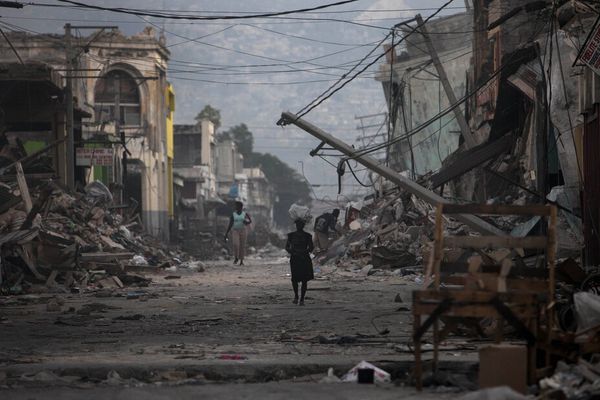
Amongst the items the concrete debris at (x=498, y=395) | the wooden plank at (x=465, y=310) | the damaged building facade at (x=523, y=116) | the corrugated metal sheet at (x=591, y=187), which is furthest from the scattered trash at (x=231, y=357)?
the damaged building facade at (x=523, y=116)

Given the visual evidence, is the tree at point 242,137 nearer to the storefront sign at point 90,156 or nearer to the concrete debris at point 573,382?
the storefront sign at point 90,156

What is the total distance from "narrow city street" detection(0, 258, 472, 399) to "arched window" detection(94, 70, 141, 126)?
39118 mm

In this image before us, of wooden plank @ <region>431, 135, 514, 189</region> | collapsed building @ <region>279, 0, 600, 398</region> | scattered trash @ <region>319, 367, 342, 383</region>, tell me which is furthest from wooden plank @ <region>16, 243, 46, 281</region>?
scattered trash @ <region>319, 367, 342, 383</region>

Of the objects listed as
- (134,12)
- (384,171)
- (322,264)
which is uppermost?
(134,12)

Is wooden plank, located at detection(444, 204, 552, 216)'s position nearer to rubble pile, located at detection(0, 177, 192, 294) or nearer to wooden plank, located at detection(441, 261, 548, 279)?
wooden plank, located at detection(441, 261, 548, 279)

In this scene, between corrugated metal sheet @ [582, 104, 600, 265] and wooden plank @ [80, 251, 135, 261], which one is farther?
wooden plank @ [80, 251, 135, 261]

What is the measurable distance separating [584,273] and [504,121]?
15.1m

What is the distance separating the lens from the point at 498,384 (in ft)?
23.5

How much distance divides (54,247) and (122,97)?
37.8m

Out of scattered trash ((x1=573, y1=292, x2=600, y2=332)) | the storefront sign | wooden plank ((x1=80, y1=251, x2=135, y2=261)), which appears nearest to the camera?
scattered trash ((x1=573, y1=292, x2=600, y2=332))

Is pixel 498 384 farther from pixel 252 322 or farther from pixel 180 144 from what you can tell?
pixel 180 144

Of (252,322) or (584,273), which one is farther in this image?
(252,322)

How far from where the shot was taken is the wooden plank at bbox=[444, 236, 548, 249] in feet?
27.0

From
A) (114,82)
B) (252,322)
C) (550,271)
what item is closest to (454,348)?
(550,271)
